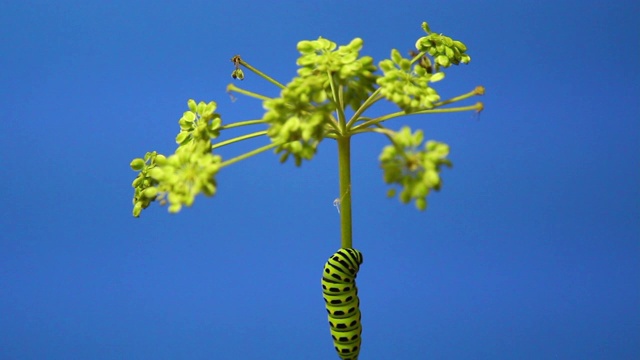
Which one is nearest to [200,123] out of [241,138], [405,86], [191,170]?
[241,138]

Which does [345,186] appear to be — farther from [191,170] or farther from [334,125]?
[191,170]

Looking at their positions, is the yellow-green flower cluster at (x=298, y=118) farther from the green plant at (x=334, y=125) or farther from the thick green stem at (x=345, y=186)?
the thick green stem at (x=345, y=186)

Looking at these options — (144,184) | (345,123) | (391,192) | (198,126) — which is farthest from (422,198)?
(144,184)

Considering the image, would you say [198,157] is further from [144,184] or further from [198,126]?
[144,184]

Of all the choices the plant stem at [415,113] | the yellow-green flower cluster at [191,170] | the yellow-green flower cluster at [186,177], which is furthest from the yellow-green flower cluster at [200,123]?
the plant stem at [415,113]

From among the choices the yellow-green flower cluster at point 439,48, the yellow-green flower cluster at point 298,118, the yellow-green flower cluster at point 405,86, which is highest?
the yellow-green flower cluster at point 439,48

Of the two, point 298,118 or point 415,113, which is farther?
point 415,113
